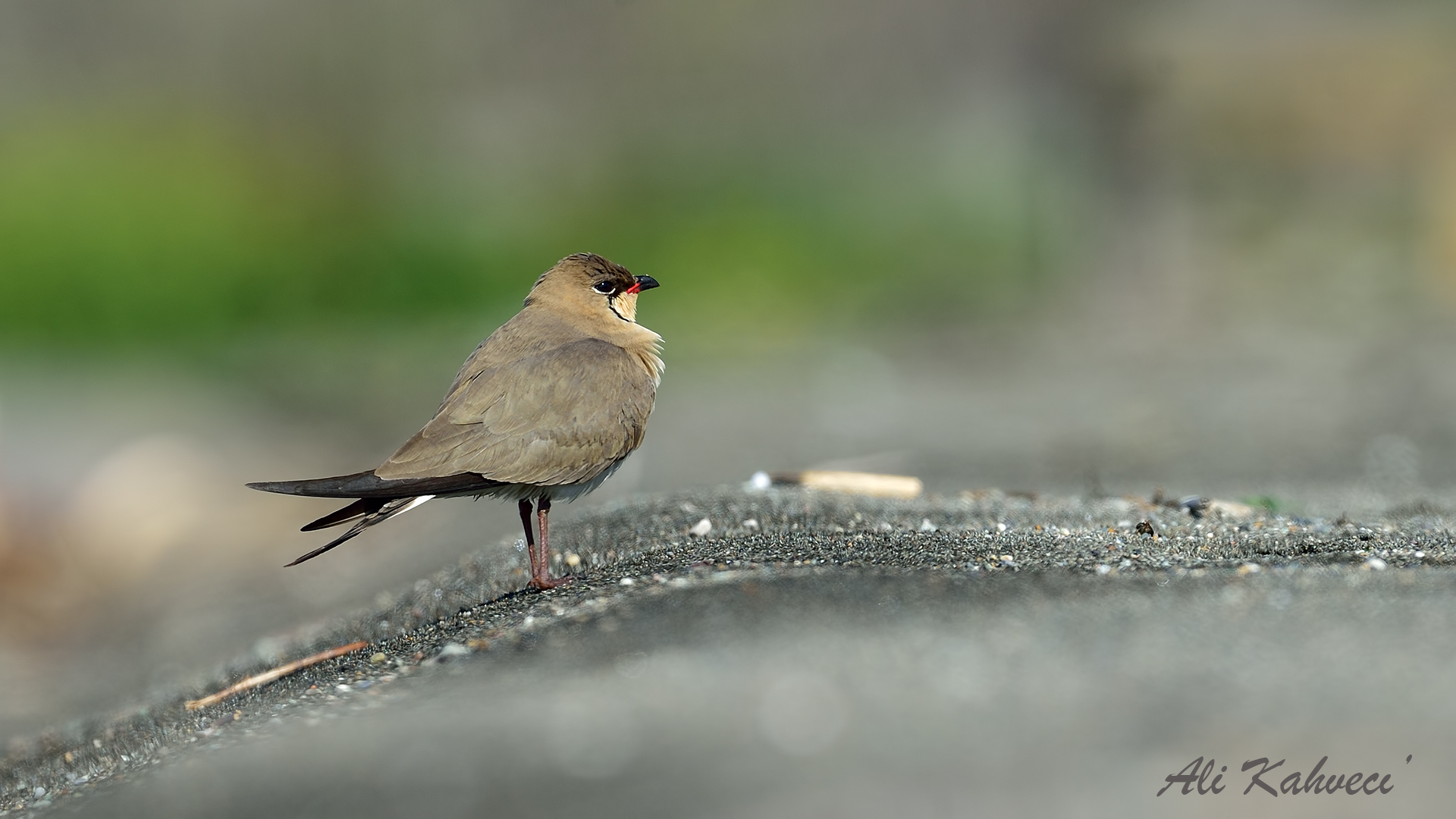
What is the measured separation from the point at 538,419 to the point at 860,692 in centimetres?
120

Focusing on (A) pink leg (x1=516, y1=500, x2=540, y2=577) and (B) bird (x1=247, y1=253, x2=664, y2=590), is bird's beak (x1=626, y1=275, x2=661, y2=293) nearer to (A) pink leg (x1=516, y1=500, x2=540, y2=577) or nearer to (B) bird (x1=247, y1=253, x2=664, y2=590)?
(B) bird (x1=247, y1=253, x2=664, y2=590)

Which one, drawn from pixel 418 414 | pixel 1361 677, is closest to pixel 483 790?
pixel 1361 677

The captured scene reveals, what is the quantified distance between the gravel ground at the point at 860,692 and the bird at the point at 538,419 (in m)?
0.25

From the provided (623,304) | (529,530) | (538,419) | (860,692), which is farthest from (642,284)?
(860,692)

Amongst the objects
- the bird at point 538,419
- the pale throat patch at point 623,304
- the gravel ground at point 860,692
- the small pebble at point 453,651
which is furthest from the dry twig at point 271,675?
the pale throat patch at point 623,304

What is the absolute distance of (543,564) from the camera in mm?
2904

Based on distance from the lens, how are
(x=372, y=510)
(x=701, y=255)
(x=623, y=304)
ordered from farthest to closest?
(x=701, y=255) < (x=623, y=304) < (x=372, y=510)

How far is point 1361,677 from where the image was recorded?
1.97 meters

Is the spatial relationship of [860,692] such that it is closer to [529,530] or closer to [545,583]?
[545,583]

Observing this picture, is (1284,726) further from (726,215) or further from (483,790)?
(726,215)

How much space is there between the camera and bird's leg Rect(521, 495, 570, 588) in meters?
2.87

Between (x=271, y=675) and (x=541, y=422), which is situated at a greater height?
(x=541, y=422)

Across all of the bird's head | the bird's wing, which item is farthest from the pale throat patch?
the bird's wing

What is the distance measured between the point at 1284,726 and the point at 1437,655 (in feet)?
1.30
